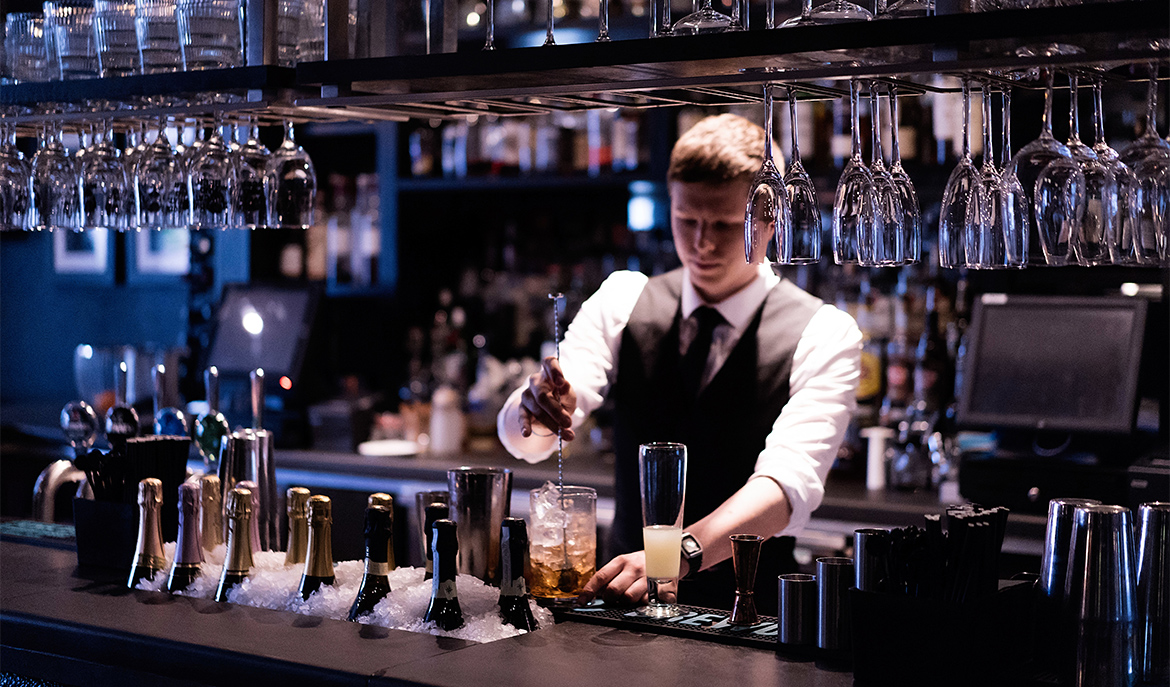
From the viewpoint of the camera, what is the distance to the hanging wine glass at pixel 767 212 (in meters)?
1.75

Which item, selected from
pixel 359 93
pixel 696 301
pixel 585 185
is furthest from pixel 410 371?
pixel 359 93

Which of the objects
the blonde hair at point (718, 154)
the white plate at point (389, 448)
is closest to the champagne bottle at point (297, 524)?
the blonde hair at point (718, 154)

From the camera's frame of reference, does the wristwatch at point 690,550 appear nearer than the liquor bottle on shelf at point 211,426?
Yes

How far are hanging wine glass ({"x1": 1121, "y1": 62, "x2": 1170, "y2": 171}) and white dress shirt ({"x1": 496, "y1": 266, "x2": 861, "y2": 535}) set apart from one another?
880 millimetres

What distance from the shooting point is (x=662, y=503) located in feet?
6.01

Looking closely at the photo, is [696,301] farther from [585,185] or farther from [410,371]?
[410,371]

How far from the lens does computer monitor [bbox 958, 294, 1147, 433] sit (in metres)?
3.21

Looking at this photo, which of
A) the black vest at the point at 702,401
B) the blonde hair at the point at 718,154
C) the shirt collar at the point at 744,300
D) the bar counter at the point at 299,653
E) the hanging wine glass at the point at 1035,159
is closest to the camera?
the bar counter at the point at 299,653

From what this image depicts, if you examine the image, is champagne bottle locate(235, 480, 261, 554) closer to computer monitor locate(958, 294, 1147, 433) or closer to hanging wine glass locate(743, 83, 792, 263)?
hanging wine glass locate(743, 83, 792, 263)

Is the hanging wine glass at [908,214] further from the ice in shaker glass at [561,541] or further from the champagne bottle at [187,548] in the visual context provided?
the champagne bottle at [187,548]

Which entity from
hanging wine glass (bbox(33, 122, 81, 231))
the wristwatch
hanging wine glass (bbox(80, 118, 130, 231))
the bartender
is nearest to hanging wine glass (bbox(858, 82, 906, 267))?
the wristwatch

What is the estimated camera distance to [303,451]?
4.36 m

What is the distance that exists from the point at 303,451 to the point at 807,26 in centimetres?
309

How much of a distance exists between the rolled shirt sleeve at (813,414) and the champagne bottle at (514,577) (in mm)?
684
